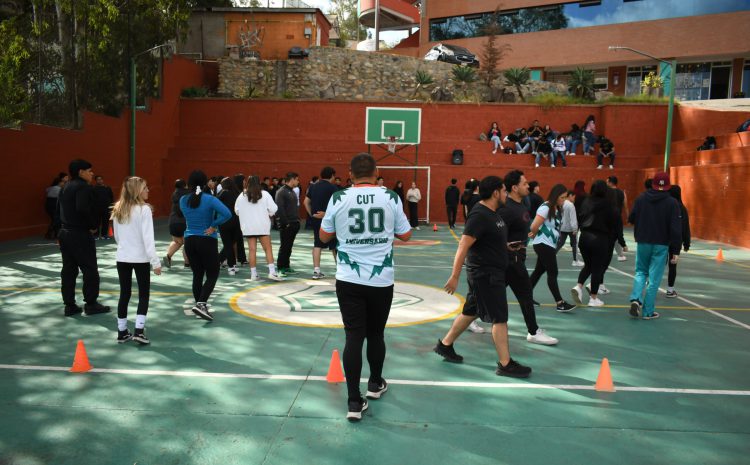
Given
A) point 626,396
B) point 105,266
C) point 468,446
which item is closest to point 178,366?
point 468,446

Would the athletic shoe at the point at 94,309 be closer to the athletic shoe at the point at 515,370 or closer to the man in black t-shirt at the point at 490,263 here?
the man in black t-shirt at the point at 490,263

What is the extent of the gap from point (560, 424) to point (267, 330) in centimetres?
377

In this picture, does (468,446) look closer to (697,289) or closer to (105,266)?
(697,289)

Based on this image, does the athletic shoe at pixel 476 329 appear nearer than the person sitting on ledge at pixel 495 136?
Yes

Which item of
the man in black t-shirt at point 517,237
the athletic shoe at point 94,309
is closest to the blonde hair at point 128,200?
the athletic shoe at point 94,309

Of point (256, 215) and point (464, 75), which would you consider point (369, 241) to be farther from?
point (464, 75)

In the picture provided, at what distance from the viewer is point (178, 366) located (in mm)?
5590

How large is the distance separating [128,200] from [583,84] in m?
28.6

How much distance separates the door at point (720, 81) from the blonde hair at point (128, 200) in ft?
132

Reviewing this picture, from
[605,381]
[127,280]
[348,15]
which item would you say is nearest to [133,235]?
[127,280]

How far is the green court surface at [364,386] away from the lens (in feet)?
12.9

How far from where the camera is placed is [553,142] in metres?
26.2

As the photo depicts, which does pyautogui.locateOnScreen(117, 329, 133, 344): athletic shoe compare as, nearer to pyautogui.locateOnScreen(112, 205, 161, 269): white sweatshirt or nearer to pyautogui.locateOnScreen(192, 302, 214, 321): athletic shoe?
pyautogui.locateOnScreen(112, 205, 161, 269): white sweatshirt

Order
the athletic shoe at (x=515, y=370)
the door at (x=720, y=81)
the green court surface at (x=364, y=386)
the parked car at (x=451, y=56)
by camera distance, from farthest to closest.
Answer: the door at (x=720, y=81)
the parked car at (x=451, y=56)
the athletic shoe at (x=515, y=370)
the green court surface at (x=364, y=386)
